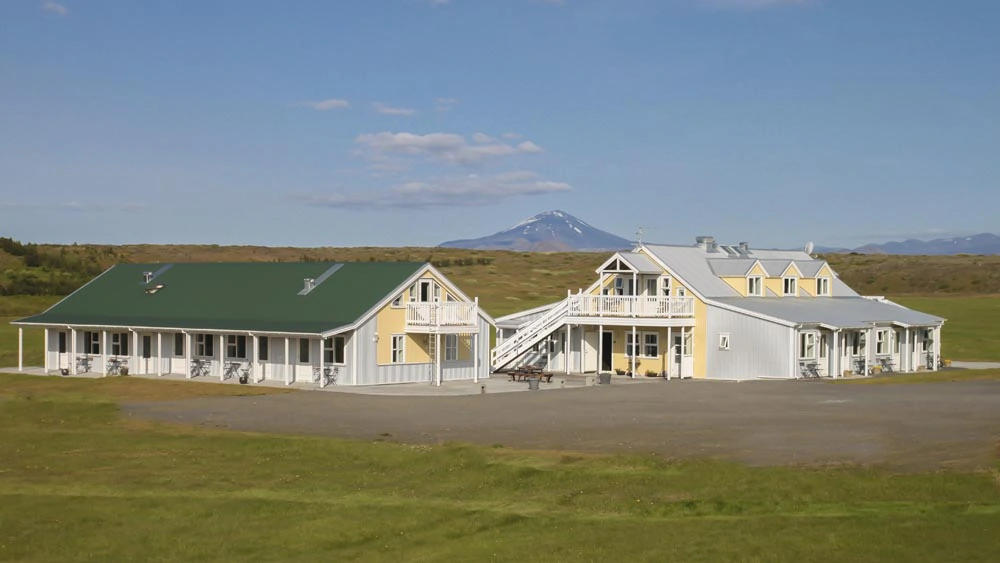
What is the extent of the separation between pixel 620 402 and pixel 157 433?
49.8 feet

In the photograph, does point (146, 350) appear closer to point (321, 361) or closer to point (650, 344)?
point (321, 361)

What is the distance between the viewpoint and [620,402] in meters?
39.3

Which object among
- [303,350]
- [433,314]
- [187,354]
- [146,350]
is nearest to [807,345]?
[433,314]

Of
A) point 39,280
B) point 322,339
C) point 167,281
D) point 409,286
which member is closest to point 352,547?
point 322,339

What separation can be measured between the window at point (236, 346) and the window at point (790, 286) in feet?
84.0

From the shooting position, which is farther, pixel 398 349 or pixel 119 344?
pixel 119 344

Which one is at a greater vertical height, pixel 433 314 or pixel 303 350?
pixel 433 314

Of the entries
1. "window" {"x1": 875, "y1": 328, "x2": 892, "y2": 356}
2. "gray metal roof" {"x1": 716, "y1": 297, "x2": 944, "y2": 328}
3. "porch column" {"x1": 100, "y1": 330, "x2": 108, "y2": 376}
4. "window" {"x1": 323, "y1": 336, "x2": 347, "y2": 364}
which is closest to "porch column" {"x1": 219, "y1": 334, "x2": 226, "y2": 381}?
"window" {"x1": 323, "y1": 336, "x2": 347, "y2": 364}

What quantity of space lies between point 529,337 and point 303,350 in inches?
469

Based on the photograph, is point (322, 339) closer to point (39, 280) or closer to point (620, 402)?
point (620, 402)

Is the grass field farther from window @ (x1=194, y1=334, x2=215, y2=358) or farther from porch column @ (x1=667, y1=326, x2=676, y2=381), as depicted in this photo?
porch column @ (x1=667, y1=326, x2=676, y2=381)

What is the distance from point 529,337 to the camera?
55.1 meters

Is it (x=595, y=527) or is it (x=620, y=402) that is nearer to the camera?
(x=595, y=527)

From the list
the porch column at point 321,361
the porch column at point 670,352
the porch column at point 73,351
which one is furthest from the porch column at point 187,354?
the porch column at point 670,352
